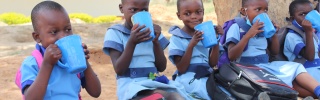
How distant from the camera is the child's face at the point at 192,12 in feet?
9.44

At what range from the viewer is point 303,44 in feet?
11.1

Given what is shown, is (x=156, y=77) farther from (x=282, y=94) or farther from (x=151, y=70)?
(x=282, y=94)

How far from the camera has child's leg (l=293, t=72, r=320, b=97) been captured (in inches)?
120

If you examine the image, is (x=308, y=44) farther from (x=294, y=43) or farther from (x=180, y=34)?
(x=180, y=34)

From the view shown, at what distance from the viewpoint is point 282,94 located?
2611 mm

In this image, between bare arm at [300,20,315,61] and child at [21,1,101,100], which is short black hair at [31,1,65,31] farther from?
bare arm at [300,20,315,61]

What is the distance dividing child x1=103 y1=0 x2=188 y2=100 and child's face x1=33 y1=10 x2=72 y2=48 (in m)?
0.46

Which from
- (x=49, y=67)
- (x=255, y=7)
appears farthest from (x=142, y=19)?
(x=255, y=7)

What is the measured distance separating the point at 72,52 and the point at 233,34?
164 centimetres

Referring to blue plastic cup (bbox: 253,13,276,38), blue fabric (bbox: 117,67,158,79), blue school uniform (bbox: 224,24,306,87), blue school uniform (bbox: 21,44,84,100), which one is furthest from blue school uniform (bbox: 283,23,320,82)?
blue school uniform (bbox: 21,44,84,100)

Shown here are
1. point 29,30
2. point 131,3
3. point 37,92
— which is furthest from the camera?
point 29,30

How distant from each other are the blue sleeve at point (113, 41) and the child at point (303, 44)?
151 cm

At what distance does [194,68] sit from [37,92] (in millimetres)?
1264

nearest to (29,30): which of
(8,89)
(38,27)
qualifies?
(8,89)
